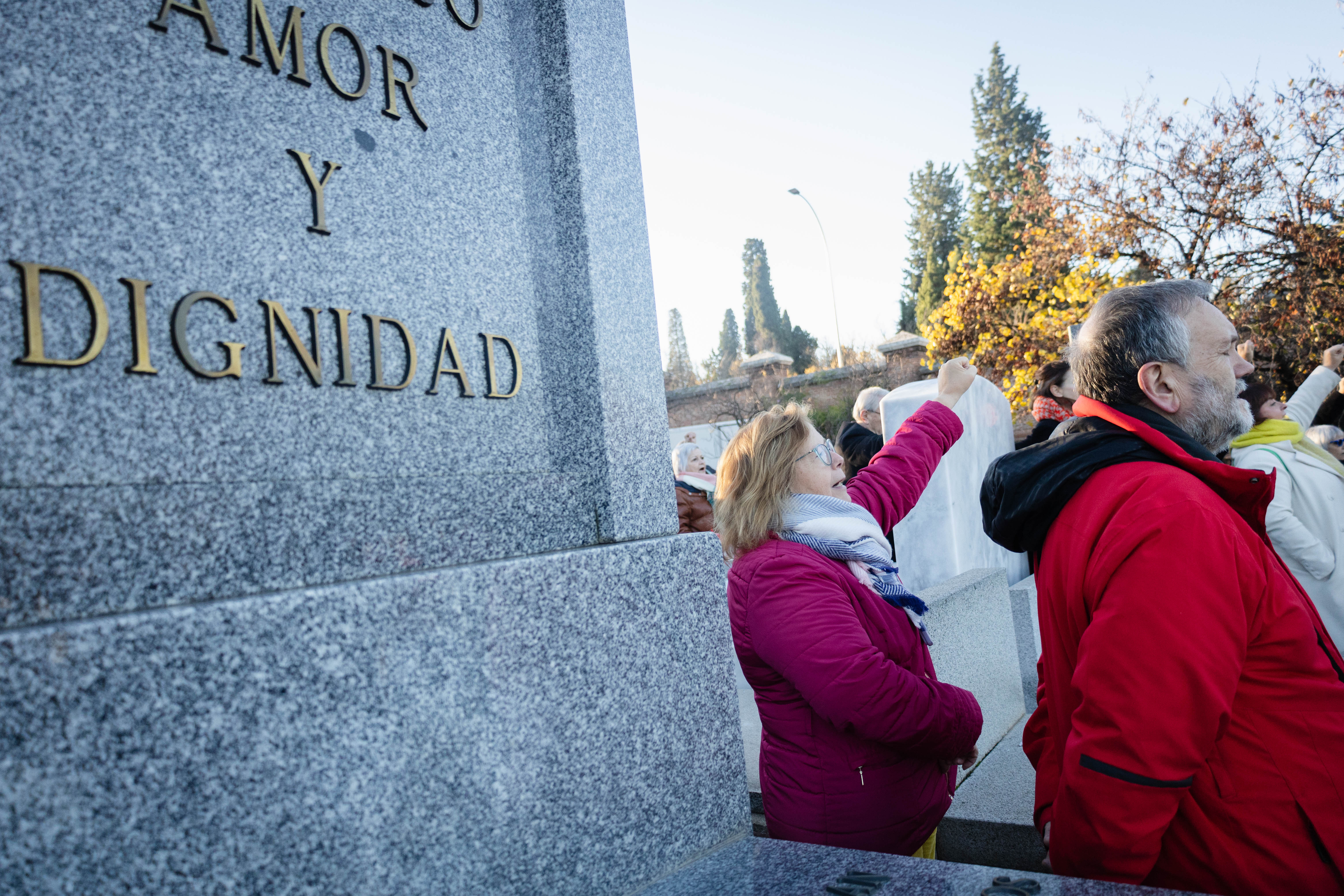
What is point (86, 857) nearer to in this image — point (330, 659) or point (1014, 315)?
point (330, 659)

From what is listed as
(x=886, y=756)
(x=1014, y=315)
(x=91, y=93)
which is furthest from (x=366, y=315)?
(x=1014, y=315)

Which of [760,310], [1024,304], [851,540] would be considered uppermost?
[760,310]

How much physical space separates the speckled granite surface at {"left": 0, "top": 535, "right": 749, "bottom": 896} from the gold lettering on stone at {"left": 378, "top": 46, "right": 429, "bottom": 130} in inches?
36.3

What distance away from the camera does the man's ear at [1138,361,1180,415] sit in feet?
6.44

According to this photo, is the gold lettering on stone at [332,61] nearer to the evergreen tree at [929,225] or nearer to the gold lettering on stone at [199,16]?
the gold lettering on stone at [199,16]

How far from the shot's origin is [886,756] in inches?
88.6

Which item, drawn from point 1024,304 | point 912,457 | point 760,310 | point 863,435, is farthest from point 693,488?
point 760,310

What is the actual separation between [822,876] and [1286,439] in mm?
3993

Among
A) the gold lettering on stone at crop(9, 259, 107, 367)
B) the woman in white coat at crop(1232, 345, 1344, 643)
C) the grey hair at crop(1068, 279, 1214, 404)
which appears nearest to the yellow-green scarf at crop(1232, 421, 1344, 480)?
the woman in white coat at crop(1232, 345, 1344, 643)

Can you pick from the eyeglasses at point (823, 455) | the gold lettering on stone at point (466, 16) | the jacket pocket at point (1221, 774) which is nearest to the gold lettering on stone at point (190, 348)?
the gold lettering on stone at point (466, 16)

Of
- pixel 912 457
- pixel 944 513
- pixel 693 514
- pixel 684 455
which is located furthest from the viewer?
pixel 684 455

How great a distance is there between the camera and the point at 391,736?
1282 millimetres

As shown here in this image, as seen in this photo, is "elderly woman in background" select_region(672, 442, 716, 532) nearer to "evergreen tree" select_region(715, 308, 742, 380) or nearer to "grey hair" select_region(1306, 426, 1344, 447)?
"grey hair" select_region(1306, 426, 1344, 447)

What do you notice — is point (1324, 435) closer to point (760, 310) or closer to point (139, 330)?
point (139, 330)
